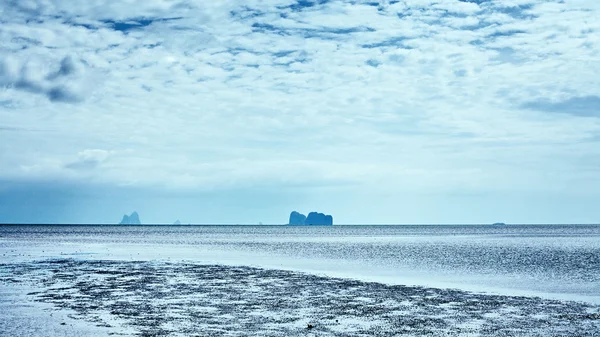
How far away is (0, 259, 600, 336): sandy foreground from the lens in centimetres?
2091

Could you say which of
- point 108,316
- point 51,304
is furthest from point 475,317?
point 51,304

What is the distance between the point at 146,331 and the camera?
67.0ft

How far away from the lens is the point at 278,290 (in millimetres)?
33688

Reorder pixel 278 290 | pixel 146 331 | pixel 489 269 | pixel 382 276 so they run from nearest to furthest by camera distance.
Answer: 1. pixel 146 331
2. pixel 278 290
3. pixel 382 276
4. pixel 489 269

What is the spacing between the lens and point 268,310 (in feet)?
84.0

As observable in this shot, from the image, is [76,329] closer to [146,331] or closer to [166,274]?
[146,331]

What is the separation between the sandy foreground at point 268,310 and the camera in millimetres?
20906

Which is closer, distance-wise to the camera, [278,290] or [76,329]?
[76,329]

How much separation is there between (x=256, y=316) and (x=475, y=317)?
345 inches

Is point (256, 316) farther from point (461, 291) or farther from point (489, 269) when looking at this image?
point (489, 269)

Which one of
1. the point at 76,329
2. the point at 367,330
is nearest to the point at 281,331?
the point at 367,330

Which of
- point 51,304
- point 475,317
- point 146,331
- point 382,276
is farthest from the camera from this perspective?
point 382,276

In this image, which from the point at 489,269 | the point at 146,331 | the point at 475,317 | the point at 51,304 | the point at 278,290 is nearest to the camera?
the point at 146,331

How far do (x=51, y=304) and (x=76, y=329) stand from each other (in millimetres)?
7353
